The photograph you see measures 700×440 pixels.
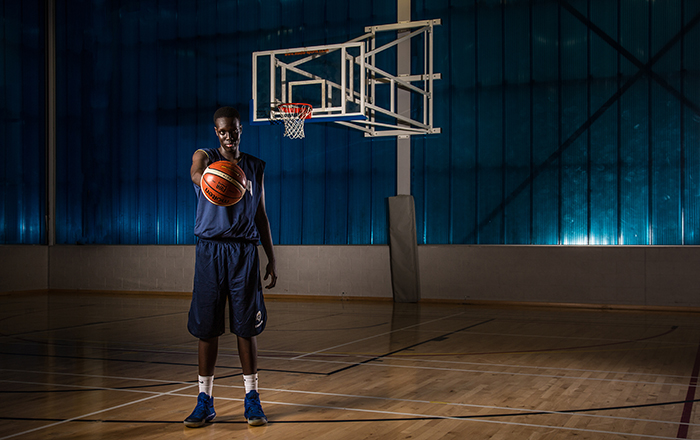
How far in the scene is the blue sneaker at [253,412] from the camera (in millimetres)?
4059

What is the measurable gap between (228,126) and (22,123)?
1370 cm

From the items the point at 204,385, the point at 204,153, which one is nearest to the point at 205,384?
the point at 204,385

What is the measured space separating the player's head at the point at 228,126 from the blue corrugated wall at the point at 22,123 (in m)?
13.1

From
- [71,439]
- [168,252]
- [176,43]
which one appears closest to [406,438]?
[71,439]

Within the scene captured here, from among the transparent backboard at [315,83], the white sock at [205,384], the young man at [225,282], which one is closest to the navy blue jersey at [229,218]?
the young man at [225,282]

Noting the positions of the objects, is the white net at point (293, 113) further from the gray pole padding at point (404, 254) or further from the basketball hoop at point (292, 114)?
the gray pole padding at point (404, 254)

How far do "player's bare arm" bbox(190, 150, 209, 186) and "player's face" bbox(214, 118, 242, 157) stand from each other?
14 centimetres

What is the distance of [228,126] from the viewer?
4094mm

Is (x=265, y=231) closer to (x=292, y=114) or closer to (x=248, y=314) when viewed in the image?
(x=248, y=314)

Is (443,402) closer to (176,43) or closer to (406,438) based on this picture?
(406,438)

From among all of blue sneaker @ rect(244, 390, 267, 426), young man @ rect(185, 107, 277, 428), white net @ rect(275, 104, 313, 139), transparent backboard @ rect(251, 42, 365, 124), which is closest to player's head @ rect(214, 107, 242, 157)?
young man @ rect(185, 107, 277, 428)

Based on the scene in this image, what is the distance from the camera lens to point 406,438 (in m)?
3.86

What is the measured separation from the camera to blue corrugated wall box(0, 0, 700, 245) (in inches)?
482

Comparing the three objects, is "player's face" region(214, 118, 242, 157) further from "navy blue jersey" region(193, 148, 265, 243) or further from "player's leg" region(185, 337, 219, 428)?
"player's leg" region(185, 337, 219, 428)
